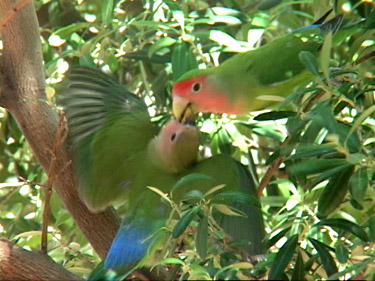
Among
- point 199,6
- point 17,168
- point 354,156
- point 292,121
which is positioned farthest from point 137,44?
point 354,156

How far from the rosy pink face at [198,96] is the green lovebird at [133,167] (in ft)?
0.18

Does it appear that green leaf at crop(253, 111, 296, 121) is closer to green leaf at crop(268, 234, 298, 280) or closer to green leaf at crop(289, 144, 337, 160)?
green leaf at crop(289, 144, 337, 160)

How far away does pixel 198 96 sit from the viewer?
179cm

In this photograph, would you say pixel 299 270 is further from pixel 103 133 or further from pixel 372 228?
pixel 103 133

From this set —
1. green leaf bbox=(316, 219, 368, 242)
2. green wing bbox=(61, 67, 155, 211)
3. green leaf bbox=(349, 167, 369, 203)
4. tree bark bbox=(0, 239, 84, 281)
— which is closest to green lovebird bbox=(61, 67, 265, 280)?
green wing bbox=(61, 67, 155, 211)

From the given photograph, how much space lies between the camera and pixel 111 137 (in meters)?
1.82

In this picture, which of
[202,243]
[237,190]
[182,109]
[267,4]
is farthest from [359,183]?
[267,4]

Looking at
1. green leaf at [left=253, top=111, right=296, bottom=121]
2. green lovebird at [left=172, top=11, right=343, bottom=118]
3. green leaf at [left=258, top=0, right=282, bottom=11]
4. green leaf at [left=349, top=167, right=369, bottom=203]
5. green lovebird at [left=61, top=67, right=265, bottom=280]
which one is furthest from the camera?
green leaf at [left=258, top=0, right=282, bottom=11]

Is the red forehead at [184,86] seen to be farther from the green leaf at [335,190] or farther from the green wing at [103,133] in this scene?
the green leaf at [335,190]

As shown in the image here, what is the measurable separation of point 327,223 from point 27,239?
0.99 m

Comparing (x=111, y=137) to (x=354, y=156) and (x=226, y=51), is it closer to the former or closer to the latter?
(x=226, y=51)

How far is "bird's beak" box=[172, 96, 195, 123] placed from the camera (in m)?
1.79

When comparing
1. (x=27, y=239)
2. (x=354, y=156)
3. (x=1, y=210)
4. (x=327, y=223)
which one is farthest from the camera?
(x=1, y=210)

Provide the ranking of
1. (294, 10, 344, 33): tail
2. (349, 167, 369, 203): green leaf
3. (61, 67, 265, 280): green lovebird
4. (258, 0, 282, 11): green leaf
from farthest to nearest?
1. (258, 0, 282, 11): green leaf
2. (294, 10, 344, 33): tail
3. (61, 67, 265, 280): green lovebird
4. (349, 167, 369, 203): green leaf
